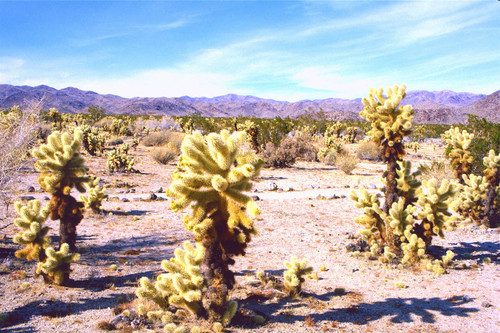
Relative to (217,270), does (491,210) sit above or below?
below

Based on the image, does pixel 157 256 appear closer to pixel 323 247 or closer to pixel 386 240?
pixel 323 247

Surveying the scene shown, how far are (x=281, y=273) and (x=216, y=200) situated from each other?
10.8ft

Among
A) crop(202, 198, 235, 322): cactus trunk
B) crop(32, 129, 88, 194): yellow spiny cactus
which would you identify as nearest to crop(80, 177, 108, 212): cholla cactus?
crop(32, 129, 88, 194): yellow spiny cactus

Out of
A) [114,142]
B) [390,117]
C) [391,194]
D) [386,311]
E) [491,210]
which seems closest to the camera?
[386,311]

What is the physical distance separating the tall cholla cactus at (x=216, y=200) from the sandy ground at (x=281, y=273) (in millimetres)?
790

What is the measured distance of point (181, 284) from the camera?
4293mm

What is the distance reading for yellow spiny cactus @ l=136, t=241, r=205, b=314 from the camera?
169 inches

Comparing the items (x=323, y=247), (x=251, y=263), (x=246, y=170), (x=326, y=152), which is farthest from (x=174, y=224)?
(x=326, y=152)

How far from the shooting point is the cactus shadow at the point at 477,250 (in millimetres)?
7848

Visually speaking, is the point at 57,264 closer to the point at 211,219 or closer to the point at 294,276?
the point at 211,219

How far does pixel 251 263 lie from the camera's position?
7543mm

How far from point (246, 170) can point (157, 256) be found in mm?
4712

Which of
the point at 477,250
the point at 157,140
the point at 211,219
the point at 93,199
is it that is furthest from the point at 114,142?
the point at 477,250

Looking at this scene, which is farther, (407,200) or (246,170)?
(407,200)
